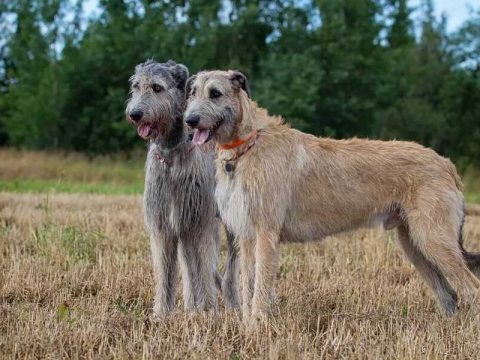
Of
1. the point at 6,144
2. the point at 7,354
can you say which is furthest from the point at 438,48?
the point at 7,354

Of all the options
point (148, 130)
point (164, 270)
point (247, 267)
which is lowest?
point (164, 270)

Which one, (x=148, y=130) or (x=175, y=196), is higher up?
(x=148, y=130)

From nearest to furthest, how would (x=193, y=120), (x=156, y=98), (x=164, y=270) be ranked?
(x=193, y=120), (x=156, y=98), (x=164, y=270)

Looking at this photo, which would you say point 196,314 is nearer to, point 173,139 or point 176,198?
point 176,198

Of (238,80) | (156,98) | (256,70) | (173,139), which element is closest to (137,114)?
(156,98)

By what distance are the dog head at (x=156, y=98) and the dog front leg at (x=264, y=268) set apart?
4.09 ft

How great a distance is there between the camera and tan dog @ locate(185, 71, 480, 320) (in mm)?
5152

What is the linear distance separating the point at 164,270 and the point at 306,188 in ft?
4.65

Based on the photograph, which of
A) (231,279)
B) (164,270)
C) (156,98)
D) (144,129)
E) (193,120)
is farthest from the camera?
(231,279)

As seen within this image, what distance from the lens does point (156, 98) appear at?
549cm

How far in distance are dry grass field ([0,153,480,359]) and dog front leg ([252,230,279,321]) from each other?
0.18m

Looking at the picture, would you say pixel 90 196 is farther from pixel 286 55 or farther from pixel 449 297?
pixel 286 55

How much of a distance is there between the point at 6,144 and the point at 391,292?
89.9 feet

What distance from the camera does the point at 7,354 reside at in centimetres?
400
